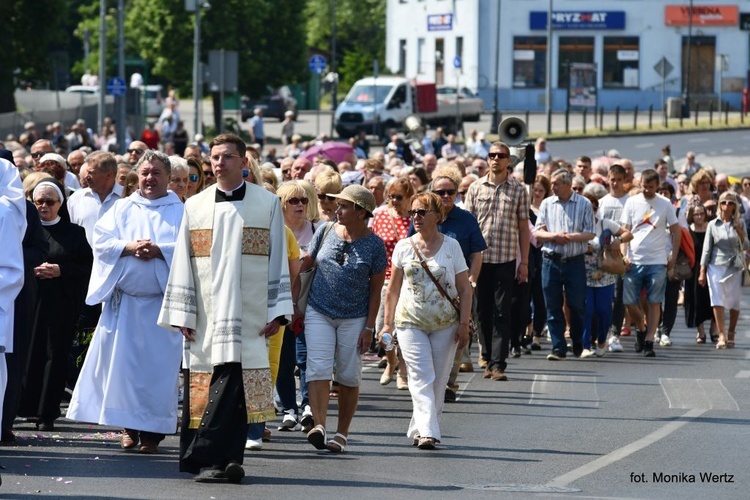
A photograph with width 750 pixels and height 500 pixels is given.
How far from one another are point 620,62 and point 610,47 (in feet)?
2.85

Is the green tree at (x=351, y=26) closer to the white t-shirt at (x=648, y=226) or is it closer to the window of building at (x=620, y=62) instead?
the window of building at (x=620, y=62)

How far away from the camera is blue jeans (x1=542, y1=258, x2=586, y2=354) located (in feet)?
57.8

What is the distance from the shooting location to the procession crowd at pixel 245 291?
9.69 metres

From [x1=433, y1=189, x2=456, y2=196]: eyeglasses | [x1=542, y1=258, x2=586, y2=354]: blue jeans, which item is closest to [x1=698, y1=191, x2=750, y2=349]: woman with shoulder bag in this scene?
[x1=542, y1=258, x2=586, y2=354]: blue jeans

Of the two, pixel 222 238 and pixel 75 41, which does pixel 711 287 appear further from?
pixel 75 41

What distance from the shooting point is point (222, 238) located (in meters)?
9.70

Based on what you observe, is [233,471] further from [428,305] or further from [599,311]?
[599,311]

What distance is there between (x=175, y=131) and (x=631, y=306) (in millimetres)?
26632

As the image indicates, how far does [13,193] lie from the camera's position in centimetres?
952

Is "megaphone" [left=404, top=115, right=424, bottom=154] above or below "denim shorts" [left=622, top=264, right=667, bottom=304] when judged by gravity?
above

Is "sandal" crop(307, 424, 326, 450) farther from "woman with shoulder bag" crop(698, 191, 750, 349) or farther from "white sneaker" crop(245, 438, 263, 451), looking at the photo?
"woman with shoulder bag" crop(698, 191, 750, 349)

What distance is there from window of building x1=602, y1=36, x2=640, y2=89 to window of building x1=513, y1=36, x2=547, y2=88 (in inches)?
118

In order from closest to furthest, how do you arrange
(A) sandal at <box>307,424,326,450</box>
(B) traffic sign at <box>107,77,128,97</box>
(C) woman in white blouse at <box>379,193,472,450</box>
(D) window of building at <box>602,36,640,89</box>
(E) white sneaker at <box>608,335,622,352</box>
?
(A) sandal at <box>307,424,326,450</box>
(C) woman in white blouse at <box>379,193,472,450</box>
(E) white sneaker at <box>608,335,622,352</box>
(B) traffic sign at <box>107,77,128,97</box>
(D) window of building at <box>602,36,640,89</box>

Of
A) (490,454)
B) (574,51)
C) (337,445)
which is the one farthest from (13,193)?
(574,51)
